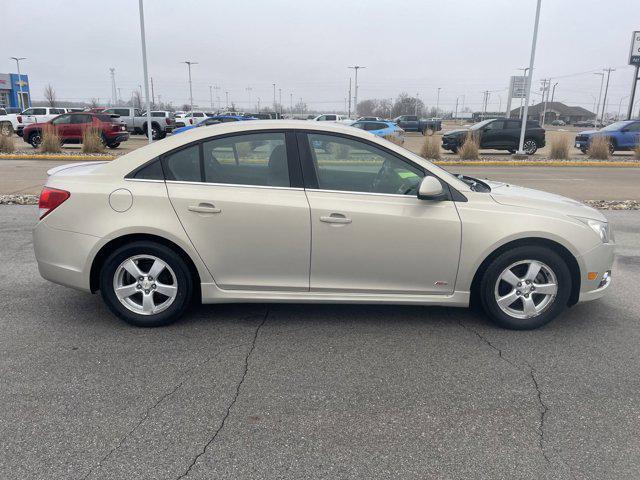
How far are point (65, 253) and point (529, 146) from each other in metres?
22.4

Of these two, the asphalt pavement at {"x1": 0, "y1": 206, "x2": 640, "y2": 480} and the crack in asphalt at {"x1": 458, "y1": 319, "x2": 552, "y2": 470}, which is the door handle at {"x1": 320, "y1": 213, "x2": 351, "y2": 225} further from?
the crack in asphalt at {"x1": 458, "y1": 319, "x2": 552, "y2": 470}

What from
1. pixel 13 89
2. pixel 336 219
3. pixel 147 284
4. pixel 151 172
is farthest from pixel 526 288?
pixel 13 89

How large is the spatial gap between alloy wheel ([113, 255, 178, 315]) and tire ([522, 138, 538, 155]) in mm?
21669

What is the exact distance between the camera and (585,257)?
397 centimetres

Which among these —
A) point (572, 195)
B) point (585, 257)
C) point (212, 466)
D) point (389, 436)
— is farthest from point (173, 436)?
point (572, 195)

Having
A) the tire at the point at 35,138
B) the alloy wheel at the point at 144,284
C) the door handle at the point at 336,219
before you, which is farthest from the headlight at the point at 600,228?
the tire at the point at 35,138

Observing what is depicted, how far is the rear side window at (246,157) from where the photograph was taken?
3957 mm

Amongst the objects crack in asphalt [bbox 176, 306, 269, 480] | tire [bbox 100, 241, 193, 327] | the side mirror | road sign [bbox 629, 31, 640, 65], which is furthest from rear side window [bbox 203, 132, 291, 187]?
road sign [bbox 629, 31, 640, 65]

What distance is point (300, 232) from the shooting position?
12.6 feet

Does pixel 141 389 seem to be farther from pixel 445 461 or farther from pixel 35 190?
pixel 35 190

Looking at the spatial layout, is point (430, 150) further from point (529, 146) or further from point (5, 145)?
point (5, 145)

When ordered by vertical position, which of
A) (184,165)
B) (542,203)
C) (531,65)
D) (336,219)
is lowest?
(336,219)

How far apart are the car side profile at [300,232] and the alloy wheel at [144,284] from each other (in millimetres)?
11

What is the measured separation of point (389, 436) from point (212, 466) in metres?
0.95
